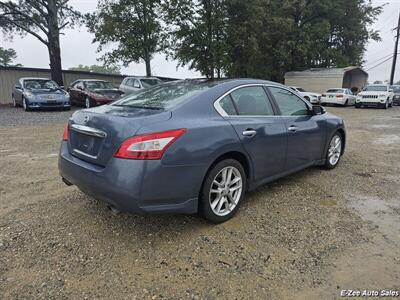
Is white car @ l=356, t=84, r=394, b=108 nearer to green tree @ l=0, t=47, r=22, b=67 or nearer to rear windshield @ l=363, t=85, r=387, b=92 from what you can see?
rear windshield @ l=363, t=85, r=387, b=92

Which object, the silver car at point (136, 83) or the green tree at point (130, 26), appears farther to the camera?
the green tree at point (130, 26)

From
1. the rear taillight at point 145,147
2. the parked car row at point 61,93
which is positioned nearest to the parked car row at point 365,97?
the parked car row at point 61,93

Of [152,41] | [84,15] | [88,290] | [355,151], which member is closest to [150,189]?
[88,290]

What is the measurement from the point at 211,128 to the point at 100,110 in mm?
1178

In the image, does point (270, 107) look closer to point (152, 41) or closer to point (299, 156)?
point (299, 156)

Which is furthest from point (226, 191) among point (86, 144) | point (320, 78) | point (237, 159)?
point (320, 78)

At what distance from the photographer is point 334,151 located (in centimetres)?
506

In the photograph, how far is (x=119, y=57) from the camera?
825 inches

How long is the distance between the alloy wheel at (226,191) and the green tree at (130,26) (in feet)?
59.3

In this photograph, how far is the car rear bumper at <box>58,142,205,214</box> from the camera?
2.46m

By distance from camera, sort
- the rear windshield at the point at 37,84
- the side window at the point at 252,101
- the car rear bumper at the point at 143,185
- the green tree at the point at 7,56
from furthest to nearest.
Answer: the green tree at the point at 7,56 → the rear windshield at the point at 37,84 → the side window at the point at 252,101 → the car rear bumper at the point at 143,185

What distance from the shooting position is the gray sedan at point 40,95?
1285 centimetres

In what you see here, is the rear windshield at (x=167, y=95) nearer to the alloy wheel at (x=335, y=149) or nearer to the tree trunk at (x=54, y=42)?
the alloy wheel at (x=335, y=149)

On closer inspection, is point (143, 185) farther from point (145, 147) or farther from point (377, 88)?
point (377, 88)
